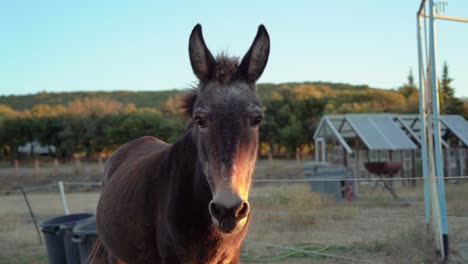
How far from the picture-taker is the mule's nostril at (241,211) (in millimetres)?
2014

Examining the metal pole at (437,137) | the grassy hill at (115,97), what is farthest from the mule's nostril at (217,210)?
the grassy hill at (115,97)

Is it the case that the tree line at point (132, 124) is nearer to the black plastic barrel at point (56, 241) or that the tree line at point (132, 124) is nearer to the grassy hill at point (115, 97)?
the black plastic barrel at point (56, 241)

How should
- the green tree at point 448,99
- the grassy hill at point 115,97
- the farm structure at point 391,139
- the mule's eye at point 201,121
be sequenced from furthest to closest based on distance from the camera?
the grassy hill at point 115,97, the green tree at point 448,99, the farm structure at point 391,139, the mule's eye at point 201,121

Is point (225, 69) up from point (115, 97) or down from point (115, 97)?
down

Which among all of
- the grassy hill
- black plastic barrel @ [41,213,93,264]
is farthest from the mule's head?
the grassy hill

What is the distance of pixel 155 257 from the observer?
118 inches

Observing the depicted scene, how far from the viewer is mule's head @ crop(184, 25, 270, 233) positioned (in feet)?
6.78

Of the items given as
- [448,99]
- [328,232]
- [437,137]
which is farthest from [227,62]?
[448,99]

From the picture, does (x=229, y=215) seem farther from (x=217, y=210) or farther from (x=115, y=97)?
(x=115, y=97)

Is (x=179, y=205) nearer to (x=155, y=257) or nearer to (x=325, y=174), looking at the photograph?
(x=155, y=257)

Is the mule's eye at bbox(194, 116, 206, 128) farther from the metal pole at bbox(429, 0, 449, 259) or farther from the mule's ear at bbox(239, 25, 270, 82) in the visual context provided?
A: the metal pole at bbox(429, 0, 449, 259)

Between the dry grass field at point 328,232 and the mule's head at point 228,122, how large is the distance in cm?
313

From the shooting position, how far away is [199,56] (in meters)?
2.64

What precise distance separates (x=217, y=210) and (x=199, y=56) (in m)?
1.07
